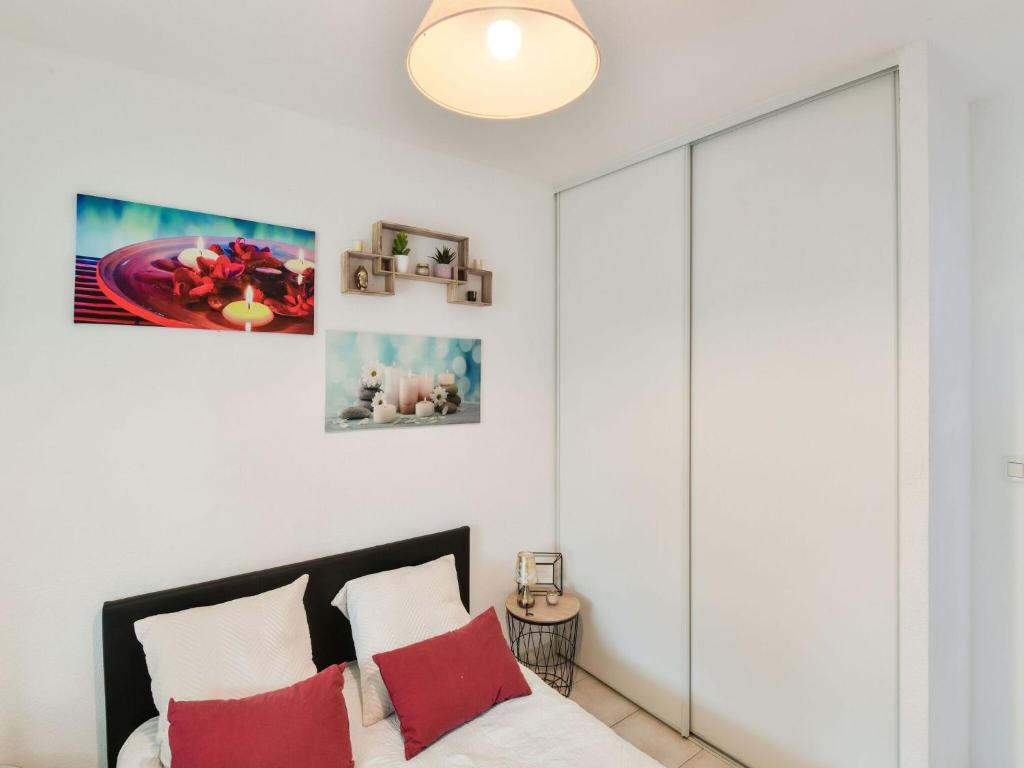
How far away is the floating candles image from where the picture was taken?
2.18 m

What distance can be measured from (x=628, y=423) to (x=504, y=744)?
4.87 ft

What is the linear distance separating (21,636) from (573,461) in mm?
2341

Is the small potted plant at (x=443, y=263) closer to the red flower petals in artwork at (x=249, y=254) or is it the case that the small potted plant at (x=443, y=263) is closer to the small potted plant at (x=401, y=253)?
the small potted plant at (x=401, y=253)

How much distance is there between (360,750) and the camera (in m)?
1.72

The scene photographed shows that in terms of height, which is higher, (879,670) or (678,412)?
(678,412)

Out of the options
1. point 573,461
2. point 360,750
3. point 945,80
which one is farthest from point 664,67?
point 360,750

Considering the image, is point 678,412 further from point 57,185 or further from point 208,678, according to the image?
point 57,185

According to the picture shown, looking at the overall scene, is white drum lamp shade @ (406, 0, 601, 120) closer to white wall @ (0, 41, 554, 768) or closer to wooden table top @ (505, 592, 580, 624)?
white wall @ (0, 41, 554, 768)

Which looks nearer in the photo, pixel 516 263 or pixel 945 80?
pixel 945 80

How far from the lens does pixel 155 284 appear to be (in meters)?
1.91

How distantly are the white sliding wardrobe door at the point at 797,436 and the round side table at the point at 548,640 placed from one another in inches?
25.9

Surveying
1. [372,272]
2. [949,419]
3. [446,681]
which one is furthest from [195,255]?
[949,419]

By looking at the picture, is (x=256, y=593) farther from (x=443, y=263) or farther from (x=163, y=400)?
(x=443, y=263)

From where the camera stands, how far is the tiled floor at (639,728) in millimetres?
2236
